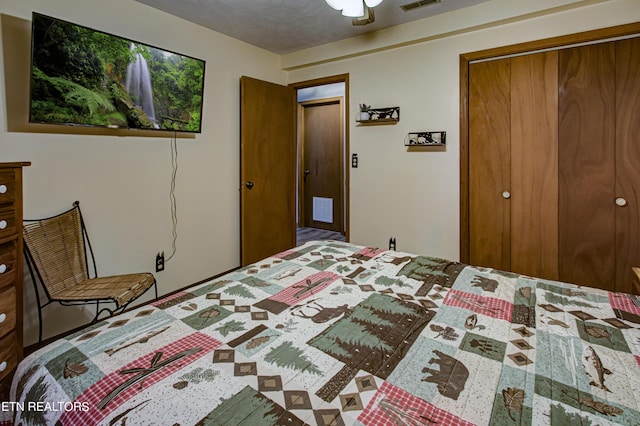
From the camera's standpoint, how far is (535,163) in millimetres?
2736

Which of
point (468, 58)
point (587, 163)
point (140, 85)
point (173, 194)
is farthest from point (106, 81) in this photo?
point (587, 163)

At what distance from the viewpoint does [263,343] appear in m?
1.08

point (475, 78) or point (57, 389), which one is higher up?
point (475, 78)

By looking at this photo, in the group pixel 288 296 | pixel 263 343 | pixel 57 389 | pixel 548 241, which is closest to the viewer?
pixel 57 389

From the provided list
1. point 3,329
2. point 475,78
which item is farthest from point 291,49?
point 3,329

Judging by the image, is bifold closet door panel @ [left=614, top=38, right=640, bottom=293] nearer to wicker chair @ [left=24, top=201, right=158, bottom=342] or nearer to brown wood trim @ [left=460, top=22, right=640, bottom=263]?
brown wood trim @ [left=460, top=22, right=640, bottom=263]

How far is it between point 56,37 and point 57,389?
2.20 m

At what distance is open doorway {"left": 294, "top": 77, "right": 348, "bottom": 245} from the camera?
551 centimetres

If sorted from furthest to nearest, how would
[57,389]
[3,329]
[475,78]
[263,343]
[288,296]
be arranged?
[475,78], [3,329], [288,296], [263,343], [57,389]

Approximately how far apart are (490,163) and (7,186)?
10.9ft

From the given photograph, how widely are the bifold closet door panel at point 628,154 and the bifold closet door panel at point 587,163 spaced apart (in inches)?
1.5

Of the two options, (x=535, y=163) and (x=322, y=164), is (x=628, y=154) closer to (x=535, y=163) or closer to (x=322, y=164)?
(x=535, y=163)

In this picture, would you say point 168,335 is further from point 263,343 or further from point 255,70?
point 255,70

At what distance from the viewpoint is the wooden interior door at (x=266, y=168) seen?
3604 millimetres
